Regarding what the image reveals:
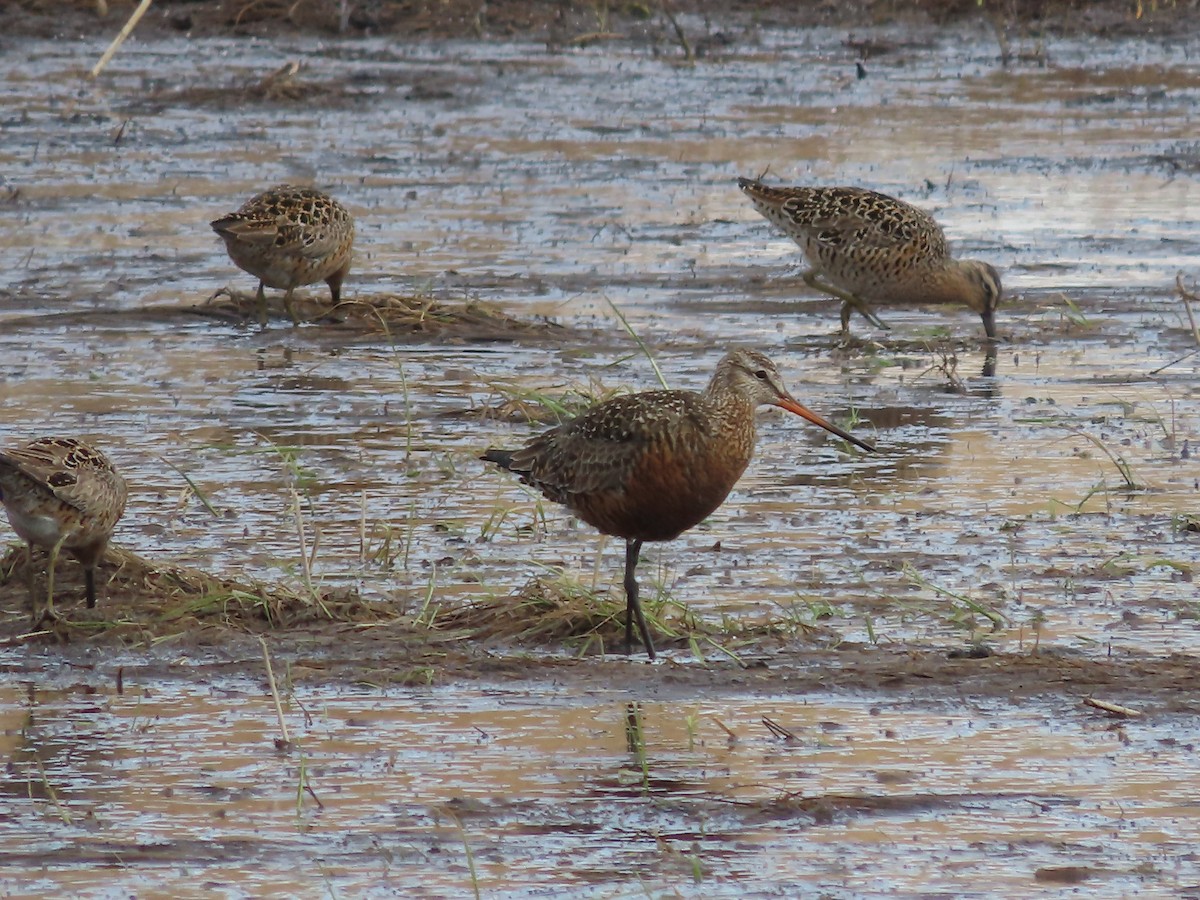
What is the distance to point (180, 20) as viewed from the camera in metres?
25.1

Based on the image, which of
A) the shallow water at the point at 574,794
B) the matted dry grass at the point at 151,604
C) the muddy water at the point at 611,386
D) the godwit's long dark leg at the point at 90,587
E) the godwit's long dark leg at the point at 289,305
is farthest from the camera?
the godwit's long dark leg at the point at 289,305

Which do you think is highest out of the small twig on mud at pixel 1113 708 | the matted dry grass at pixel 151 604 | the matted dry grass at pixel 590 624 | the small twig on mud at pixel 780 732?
the small twig on mud at pixel 1113 708

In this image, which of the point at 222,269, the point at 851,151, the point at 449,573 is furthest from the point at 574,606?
the point at 851,151

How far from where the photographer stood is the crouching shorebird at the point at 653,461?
6828 mm

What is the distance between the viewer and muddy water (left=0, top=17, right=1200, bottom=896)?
17.7 ft

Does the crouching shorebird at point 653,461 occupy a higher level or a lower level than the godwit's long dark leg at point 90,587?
higher

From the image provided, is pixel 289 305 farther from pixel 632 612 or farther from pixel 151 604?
pixel 632 612

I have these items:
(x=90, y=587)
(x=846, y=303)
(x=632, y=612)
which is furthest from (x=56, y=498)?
(x=846, y=303)

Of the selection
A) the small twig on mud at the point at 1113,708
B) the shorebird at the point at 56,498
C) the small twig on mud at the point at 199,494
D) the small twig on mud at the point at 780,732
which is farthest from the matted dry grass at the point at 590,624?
the small twig on mud at the point at 199,494

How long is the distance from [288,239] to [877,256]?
3.20 meters

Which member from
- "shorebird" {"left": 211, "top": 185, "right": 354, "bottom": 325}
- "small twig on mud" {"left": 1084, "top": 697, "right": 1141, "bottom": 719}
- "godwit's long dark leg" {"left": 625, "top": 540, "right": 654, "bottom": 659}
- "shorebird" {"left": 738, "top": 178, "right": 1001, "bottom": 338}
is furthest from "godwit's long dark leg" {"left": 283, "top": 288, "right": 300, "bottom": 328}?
"small twig on mud" {"left": 1084, "top": 697, "right": 1141, "bottom": 719}

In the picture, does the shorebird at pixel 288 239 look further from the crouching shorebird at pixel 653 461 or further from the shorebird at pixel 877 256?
the crouching shorebird at pixel 653 461

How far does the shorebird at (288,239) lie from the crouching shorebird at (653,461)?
5.23m

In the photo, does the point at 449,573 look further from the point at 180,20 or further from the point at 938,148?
the point at 180,20
